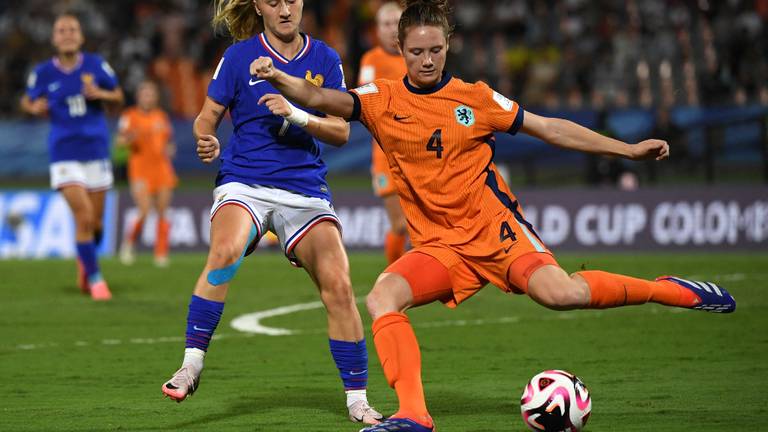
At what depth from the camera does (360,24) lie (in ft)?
80.0

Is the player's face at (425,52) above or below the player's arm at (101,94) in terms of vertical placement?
below

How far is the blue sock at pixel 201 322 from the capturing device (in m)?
6.38

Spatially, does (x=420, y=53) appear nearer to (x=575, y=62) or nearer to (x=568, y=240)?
(x=568, y=240)

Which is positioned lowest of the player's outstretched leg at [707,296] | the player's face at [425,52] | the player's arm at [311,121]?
the player's outstretched leg at [707,296]

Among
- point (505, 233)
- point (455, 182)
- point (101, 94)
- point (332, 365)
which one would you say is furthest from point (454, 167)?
point (101, 94)

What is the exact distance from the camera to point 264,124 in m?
6.67

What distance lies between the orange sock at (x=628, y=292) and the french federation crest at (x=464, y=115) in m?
0.95

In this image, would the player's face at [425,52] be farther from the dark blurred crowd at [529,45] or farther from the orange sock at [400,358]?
the dark blurred crowd at [529,45]

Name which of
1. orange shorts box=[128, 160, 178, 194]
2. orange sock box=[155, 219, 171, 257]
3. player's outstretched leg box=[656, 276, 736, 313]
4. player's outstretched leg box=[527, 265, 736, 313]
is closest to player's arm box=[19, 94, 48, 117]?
orange sock box=[155, 219, 171, 257]

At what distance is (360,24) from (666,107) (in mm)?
7016

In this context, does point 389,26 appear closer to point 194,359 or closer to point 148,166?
point 194,359

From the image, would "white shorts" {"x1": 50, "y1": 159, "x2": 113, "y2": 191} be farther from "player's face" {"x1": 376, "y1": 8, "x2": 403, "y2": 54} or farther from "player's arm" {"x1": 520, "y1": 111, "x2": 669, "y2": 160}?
"player's arm" {"x1": 520, "y1": 111, "x2": 669, "y2": 160}

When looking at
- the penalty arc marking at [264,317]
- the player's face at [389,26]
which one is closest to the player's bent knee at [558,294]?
the penalty arc marking at [264,317]

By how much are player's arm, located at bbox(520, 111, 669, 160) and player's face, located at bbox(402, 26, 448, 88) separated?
530mm
